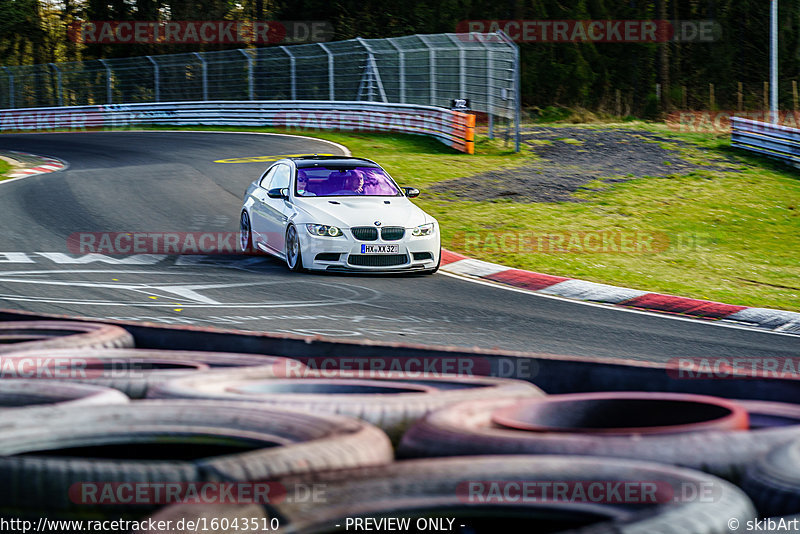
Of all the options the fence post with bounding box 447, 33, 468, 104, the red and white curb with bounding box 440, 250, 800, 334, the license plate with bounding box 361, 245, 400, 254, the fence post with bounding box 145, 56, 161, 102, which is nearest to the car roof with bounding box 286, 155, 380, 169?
the license plate with bounding box 361, 245, 400, 254

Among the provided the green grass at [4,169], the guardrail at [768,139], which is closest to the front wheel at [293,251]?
the green grass at [4,169]

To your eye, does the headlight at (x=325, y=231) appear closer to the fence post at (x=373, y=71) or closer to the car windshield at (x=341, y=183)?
the car windshield at (x=341, y=183)

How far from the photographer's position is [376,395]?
383 cm

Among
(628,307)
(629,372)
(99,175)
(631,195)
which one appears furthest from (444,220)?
(629,372)

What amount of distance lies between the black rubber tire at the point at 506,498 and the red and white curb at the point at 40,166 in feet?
71.0

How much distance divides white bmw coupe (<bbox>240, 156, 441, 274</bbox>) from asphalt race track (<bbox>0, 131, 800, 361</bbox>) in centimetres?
26

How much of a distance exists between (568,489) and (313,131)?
1221 inches

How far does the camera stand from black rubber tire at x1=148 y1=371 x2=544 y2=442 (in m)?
3.55

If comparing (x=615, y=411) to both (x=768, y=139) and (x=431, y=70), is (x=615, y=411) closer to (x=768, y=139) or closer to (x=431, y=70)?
(x=768, y=139)

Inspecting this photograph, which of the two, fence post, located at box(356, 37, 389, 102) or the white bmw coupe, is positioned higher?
fence post, located at box(356, 37, 389, 102)

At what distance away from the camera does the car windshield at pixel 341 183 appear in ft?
42.4

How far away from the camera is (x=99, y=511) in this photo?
2.61m

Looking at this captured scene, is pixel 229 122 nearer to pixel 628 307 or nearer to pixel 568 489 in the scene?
pixel 628 307

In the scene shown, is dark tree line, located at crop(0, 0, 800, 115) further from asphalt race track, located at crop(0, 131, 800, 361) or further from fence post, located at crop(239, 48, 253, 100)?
asphalt race track, located at crop(0, 131, 800, 361)
